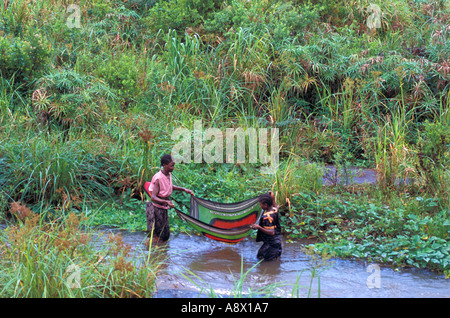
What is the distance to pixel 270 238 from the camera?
585 centimetres

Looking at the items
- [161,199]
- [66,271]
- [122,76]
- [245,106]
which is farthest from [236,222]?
[122,76]

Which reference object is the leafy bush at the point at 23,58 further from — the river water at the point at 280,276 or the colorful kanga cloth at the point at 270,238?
the colorful kanga cloth at the point at 270,238

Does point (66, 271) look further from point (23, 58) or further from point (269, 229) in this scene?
point (23, 58)

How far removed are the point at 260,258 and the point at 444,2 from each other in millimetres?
11095

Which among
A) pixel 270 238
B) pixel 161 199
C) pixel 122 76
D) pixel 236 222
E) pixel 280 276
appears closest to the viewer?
pixel 280 276

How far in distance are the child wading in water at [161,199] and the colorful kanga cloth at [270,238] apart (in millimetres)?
1198

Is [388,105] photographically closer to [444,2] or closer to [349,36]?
[349,36]

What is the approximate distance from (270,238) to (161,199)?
4.88 ft

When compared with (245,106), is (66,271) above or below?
below

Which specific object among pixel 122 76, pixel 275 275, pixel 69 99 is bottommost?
pixel 275 275

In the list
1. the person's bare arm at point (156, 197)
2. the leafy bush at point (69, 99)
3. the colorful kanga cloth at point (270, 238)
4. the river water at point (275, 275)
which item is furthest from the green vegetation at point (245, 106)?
the person's bare arm at point (156, 197)

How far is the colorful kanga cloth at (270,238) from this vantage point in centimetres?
576
